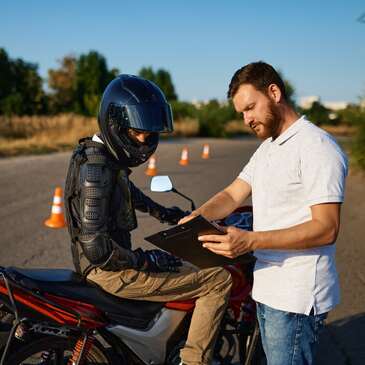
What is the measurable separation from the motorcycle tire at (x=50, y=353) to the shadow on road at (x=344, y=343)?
6.38ft

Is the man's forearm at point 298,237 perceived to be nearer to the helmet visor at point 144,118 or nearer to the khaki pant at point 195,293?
the khaki pant at point 195,293

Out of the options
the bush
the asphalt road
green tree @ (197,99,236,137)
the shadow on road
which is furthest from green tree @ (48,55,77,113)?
the shadow on road

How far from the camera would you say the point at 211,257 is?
251 cm

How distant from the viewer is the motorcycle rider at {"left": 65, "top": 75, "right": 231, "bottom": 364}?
8.50 feet

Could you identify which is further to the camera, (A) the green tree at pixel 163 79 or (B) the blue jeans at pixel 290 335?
(A) the green tree at pixel 163 79

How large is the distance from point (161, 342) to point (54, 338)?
1.86ft

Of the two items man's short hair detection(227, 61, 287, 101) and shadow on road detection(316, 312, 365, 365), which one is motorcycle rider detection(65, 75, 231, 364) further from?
shadow on road detection(316, 312, 365, 365)

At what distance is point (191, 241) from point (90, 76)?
Answer: 47773 mm

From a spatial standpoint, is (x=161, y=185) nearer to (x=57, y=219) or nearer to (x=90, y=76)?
(x=57, y=219)

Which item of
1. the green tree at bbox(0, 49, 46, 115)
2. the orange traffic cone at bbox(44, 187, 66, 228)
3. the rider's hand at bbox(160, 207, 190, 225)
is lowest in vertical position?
the orange traffic cone at bbox(44, 187, 66, 228)

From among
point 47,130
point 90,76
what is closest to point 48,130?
point 47,130

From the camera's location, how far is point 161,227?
8117mm

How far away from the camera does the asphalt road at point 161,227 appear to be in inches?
181

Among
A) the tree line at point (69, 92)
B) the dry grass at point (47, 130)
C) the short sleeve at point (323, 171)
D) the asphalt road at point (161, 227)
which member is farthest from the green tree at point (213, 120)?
the short sleeve at point (323, 171)
